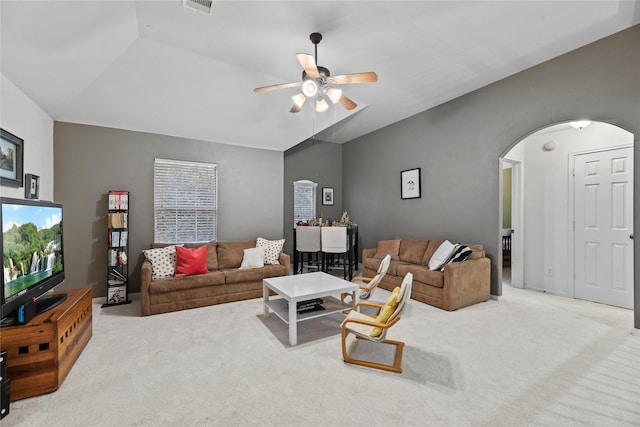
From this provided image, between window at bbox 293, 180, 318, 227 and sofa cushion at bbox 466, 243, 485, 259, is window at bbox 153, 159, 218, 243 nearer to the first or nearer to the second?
window at bbox 293, 180, 318, 227

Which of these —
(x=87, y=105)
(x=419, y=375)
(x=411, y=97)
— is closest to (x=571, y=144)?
(x=411, y=97)

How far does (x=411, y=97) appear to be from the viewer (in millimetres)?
4391

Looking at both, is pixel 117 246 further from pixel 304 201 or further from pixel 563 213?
pixel 563 213

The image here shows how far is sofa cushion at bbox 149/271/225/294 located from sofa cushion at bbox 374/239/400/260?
2.79m

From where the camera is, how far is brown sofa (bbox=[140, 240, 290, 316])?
3439 millimetres

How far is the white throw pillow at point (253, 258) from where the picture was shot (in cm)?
436

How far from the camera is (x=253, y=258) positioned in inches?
173

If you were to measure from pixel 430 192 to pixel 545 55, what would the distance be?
7.57ft

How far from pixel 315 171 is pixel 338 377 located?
16.7 ft

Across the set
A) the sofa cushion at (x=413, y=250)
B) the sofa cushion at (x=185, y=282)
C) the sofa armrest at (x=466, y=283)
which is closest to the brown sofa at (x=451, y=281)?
the sofa armrest at (x=466, y=283)

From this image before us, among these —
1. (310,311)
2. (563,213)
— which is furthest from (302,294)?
(563,213)

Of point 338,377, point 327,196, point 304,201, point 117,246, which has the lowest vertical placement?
point 338,377

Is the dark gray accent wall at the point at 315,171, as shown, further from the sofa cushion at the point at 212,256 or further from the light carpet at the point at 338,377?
the light carpet at the point at 338,377

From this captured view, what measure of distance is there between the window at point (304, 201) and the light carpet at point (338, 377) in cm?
342
